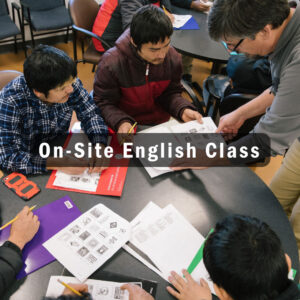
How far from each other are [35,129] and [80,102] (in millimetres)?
279

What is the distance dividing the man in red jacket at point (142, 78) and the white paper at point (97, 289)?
80 centimetres

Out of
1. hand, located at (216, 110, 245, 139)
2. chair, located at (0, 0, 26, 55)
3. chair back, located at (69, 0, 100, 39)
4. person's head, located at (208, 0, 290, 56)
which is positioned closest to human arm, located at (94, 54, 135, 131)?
hand, located at (216, 110, 245, 139)

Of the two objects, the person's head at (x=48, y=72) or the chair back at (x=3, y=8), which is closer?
the person's head at (x=48, y=72)

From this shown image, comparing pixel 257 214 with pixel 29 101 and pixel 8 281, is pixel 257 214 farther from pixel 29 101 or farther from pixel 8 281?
pixel 29 101

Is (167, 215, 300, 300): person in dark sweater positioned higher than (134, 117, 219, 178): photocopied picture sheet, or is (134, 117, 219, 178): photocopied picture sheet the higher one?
(167, 215, 300, 300): person in dark sweater

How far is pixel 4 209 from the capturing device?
45.9 inches

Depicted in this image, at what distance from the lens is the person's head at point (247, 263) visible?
77 centimetres

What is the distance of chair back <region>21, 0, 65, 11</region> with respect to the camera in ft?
11.0

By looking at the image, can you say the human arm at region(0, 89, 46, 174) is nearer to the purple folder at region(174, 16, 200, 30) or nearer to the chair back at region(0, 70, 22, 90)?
the chair back at region(0, 70, 22, 90)

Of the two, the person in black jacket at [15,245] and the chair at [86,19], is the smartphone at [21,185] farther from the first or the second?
the chair at [86,19]

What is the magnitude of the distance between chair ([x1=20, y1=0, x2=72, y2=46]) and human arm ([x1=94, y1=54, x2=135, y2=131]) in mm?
2007

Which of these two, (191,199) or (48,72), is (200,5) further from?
(191,199)

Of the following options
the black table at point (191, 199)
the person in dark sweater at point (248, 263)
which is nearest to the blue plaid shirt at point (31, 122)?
the black table at point (191, 199)

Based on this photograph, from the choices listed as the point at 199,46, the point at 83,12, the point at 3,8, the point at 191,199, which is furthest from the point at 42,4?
the point at 191,199
